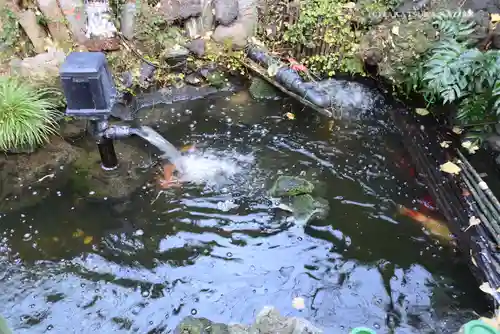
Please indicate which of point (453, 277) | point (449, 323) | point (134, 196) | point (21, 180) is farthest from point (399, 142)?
point (21, 180)

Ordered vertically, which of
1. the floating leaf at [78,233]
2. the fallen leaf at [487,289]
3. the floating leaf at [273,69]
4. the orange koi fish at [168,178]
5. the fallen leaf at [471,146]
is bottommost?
the fallen leaf at [487,289]

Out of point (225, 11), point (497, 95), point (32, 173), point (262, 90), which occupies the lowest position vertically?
point (32, 173)

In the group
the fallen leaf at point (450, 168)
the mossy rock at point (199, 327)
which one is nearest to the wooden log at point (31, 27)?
the mossy rock at point (199, 327)

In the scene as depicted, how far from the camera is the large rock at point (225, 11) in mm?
6973

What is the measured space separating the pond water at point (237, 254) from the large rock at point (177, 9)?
2188 mm

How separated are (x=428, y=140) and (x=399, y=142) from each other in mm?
371

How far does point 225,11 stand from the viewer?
6977 mm

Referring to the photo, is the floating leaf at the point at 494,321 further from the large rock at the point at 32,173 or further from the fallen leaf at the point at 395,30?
the large rock at the point at 32,173

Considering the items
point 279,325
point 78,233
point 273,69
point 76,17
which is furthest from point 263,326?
point 76,17

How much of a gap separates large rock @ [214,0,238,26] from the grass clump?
2.88 metres

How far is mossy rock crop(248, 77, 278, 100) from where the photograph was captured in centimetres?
680

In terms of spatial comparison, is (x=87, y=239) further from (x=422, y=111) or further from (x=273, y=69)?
(x=422, y=111)

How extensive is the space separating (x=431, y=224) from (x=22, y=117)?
16.3ft

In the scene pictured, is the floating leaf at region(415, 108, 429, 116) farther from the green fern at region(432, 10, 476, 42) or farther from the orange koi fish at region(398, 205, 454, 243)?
the orange koi fish at region(398, 205, 454, 243)
